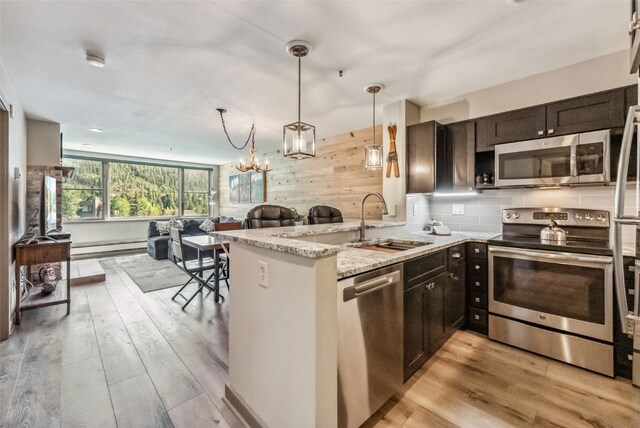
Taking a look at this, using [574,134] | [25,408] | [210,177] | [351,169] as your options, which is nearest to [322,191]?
[351,169]

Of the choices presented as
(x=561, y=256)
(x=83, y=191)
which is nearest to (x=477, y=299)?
(x=561, y=256)

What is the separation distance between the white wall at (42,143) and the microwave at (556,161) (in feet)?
19.3

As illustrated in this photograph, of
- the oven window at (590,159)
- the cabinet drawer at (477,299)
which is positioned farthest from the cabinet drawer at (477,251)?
the oven window at (590,159)

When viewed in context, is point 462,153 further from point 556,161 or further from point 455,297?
point 455,297

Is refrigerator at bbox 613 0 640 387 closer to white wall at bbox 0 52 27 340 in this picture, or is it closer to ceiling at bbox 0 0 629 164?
ceiling at bbox 0 0 629 164

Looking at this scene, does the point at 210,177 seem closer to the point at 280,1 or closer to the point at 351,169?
the point at 351,169

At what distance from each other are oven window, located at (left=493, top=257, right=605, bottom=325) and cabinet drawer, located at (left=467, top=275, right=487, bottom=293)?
10cm

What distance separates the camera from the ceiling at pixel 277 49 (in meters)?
1.87

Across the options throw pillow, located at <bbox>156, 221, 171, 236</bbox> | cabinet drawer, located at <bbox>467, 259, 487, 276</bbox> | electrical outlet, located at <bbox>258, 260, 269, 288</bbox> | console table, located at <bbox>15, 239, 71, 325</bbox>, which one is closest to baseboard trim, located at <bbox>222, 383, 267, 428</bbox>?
electrical outlet, located at <bbox>258, 260, 269, 288</bbox>

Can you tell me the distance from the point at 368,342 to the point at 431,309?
0.85 meters

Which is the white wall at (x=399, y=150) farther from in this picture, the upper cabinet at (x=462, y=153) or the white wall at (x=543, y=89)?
the upper cabinet at (x=462, y=153)

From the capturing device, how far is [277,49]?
7.59ft

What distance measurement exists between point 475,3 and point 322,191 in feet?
12.3

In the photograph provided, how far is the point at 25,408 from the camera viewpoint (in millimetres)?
1745
